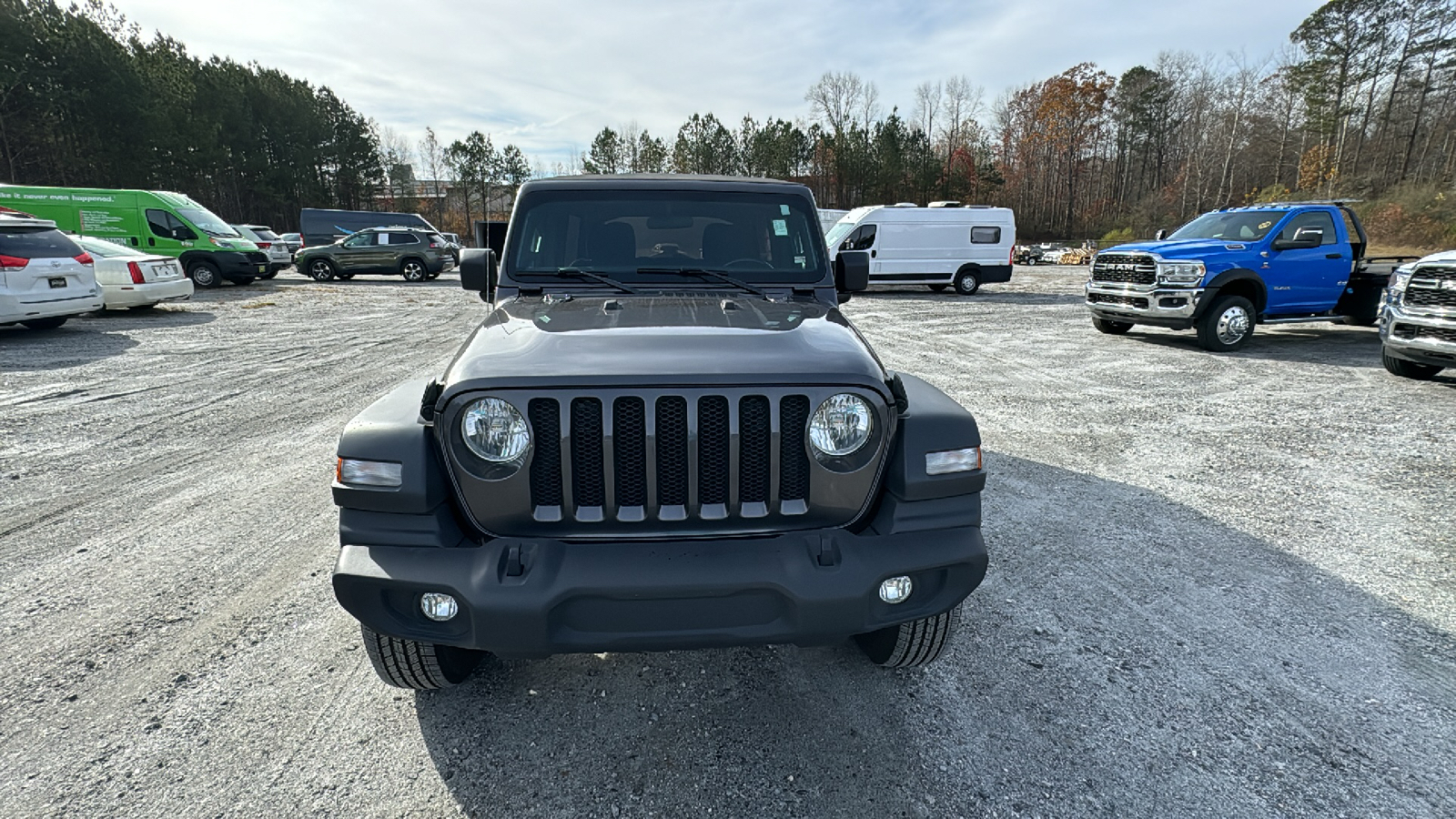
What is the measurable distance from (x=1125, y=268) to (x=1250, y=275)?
1545mm

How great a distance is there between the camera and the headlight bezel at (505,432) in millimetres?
1902

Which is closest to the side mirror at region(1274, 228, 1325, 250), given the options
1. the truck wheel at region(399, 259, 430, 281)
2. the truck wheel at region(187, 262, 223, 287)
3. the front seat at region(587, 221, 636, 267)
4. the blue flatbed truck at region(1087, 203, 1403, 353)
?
the blue flatbed truck at region(1087, 203, 1403, 353)

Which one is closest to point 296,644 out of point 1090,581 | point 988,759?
point 988,759

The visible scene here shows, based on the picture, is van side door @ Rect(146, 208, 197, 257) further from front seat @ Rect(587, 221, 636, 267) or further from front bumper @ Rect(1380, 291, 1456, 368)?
front bumper @ Rect(1380, 291, 1456, 368)

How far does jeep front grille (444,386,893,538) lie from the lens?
1913 millimetres

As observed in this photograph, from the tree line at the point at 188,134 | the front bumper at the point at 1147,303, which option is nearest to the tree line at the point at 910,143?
the tree line at the point at 188,134

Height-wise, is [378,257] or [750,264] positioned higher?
[750,264]

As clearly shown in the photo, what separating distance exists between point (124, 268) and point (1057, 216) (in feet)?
205

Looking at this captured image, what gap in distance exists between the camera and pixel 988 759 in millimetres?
2143

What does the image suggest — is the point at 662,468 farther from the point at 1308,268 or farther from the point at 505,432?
the point at 1308,268

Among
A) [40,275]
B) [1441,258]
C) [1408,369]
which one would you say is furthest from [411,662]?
[40,275]

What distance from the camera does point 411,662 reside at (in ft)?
7.16

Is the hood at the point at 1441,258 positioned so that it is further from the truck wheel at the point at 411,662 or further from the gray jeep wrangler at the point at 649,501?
the truck wheel at the point at 411,662

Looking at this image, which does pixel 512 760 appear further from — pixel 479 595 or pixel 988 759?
pixel 988 759
